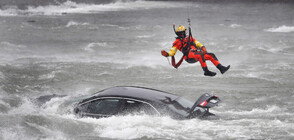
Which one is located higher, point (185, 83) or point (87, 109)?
point (87, 109)

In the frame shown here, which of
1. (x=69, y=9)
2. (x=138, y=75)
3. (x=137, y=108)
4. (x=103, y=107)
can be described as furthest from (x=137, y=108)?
(x=69, y=9)

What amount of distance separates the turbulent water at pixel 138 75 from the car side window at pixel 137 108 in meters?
0.15

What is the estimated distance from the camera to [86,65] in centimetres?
2880

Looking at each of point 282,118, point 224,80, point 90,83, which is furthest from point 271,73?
point 282,118

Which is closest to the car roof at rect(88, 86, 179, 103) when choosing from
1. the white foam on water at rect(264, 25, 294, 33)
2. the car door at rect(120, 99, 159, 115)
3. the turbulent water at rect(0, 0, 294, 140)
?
the car door at rect(120, 99, 159, 115)

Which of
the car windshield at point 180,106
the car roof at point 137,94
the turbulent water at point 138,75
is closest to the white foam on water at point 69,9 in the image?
the turbulent water at point 138,75

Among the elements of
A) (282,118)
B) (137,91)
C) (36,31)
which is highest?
(137,91)

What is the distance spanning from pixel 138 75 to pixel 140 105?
43.7 ft

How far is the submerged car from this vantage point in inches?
471

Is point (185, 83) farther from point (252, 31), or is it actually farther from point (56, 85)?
point (252, 31)

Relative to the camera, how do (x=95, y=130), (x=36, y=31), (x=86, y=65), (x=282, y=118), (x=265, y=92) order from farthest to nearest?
(x=36, y=31)
(x=86, y=65)
(x=265, y=92)
(x=282, y=118)
(x=95, y=130)

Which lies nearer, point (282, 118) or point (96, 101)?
point (96, 101)

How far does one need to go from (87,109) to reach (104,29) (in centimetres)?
4142

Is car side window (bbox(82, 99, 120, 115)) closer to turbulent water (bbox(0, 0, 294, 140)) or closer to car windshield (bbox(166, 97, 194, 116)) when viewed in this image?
turbulent water (bbox(0, 0, 294, 140))
